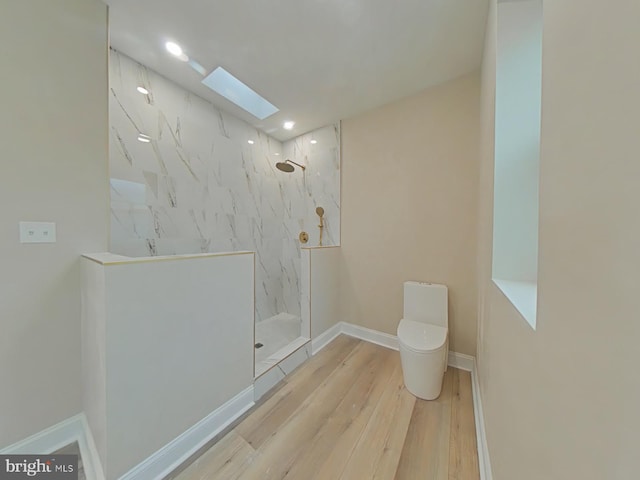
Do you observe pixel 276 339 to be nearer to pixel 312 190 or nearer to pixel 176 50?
pixel 312 190

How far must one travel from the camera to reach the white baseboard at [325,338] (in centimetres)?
229

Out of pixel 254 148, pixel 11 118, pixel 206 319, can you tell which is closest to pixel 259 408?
pixel 206 319

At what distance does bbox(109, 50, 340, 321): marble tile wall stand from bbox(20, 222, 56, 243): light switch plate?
541 mm

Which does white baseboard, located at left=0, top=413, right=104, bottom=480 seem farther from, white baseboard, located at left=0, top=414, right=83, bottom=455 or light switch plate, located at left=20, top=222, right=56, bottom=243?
light switch plate, located at left=20, top=222, right=56, bottom=243

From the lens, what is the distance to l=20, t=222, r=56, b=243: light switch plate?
1210 millimetres

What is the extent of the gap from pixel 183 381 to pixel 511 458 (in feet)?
4.97

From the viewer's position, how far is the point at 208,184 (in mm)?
2451

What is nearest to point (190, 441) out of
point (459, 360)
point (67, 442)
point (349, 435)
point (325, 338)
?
point (67, 442)

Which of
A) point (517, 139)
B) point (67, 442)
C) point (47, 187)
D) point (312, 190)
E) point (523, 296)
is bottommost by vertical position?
point (67, 442)

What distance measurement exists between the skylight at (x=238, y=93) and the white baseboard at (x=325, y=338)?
2570mm

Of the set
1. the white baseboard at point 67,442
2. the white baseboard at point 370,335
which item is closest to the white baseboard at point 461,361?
the white baseboard at point 370,335

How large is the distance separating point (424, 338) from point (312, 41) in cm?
243

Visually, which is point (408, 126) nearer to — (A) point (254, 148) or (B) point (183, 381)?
(A) point (254, 148)

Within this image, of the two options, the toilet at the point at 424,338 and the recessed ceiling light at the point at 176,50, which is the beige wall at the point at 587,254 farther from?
the recessed ceiling light at the point at 176,50
